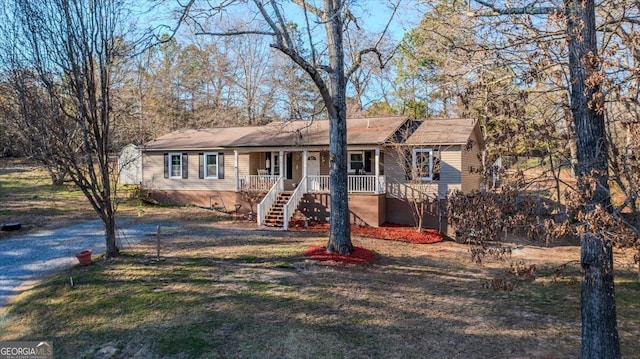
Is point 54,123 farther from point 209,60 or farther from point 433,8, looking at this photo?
point 209,60

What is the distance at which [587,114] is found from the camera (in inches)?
173

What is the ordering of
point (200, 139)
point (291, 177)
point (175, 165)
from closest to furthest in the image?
1. point (291, 177)
2. point (175, 165)
3. point (200, 139)

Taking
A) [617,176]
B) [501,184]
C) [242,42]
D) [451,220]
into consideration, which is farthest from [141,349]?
[242,42]

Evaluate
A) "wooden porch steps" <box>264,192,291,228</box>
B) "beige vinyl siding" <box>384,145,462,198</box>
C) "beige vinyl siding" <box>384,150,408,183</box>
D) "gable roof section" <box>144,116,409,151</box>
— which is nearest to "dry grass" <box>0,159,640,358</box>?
"wooden porch steps" <box>264,192,291,228</box>

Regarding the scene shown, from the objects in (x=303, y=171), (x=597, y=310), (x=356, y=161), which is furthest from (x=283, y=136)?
(x=597, y=310)

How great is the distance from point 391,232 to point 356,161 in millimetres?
4610

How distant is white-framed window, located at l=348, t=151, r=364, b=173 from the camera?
18.5 metres

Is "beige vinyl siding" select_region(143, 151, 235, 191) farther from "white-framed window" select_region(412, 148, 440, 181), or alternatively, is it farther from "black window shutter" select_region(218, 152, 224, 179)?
"white-framed window" select_region(412, 148, 440, 181)

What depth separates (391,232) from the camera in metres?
15.1

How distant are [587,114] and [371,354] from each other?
3.93 m

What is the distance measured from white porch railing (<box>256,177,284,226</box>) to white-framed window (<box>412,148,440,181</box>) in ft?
19.0

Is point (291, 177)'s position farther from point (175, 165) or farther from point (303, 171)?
point (175, 165)

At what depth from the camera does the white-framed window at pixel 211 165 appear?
20938 mm

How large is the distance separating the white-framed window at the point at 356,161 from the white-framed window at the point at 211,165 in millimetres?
6993
